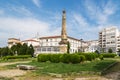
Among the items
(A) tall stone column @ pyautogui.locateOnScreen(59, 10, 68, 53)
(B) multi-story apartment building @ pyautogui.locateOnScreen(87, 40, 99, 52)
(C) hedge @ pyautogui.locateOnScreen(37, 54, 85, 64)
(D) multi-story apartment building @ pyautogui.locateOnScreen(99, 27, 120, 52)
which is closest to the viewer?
(C) hedge @ pyautogui.locateOnScreen(37, 54, 85, 64)

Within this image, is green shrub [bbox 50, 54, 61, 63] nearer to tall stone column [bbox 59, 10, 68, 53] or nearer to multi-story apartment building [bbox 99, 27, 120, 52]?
tall stone column [bbox 59, 10, 68, 53]

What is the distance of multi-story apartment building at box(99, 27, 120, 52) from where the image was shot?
13256cm

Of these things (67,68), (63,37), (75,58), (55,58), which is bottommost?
(67,68)

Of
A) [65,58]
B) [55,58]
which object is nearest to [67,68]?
[65,58]

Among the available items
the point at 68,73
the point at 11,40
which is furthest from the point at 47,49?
the point at 68,73

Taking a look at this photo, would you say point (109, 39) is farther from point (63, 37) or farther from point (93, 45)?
point (63, 37)

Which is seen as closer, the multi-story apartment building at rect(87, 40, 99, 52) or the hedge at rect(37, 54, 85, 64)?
the hedge at rect(37, 54, 85, 64)

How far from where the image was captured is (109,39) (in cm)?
13838

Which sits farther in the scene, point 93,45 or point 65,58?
point 93,45

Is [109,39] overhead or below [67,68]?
overhead

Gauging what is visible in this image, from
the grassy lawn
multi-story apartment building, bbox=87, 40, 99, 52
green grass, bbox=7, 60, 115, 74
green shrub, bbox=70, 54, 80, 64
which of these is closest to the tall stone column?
green shrub, bbox=70, 54, 80, 64

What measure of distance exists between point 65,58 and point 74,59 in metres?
1.85

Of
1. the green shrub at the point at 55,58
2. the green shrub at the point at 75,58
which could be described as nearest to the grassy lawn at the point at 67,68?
the green shrub at the point at 75,58

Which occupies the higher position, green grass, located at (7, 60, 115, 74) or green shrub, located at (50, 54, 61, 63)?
green shrub, located at (50, 54, 61, 63)
